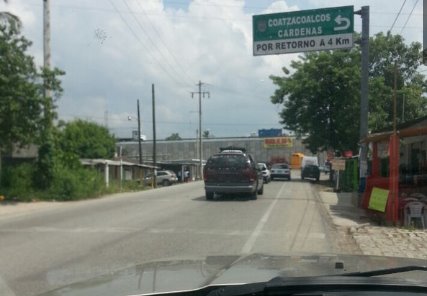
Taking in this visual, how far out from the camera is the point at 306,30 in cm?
2322

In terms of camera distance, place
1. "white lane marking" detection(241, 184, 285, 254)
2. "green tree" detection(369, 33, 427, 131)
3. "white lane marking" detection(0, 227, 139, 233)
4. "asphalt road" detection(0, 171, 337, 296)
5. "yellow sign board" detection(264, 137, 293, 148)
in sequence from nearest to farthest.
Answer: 1. "asphalt road" detection(0, 171, 337, 296)
2. "white lane marking" detection(241, 184, 285, 254)
3. "white lane marking" detection(0, 227, 139, 233)
4. "green tree" detection(369, 33, 427, 131)
5. "yellow sign board" detection(264, 137, 293, 148)

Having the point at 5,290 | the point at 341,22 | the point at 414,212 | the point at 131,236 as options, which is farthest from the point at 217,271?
the point at 341,22

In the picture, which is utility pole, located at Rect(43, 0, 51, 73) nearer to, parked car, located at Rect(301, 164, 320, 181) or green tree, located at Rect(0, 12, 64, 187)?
green tree, located at Rect(0, 12, 64, 187)

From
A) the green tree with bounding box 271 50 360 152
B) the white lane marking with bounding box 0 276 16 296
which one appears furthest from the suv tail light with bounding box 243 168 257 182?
the green tree with bounding box 271 50 360 152

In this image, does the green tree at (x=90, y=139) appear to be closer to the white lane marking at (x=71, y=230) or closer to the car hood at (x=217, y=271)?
the white lane marking at (x=71, y=230)

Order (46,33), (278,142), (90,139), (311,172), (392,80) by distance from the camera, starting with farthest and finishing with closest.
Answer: (278,142)
(90,139)
(311,172)
(392,80)
(46,33)

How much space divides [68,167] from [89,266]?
805 inches

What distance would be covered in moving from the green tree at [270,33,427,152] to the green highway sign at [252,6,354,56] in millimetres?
22490

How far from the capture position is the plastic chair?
15438 mm

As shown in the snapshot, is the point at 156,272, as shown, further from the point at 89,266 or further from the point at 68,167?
the point at 68,167

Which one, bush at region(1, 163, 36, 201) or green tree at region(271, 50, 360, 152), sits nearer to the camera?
bush at region(1, 163, 36, 201)

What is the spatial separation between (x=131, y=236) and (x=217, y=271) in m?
10.3

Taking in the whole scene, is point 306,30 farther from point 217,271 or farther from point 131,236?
point 217,271

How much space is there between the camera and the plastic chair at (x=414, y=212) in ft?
50.6
